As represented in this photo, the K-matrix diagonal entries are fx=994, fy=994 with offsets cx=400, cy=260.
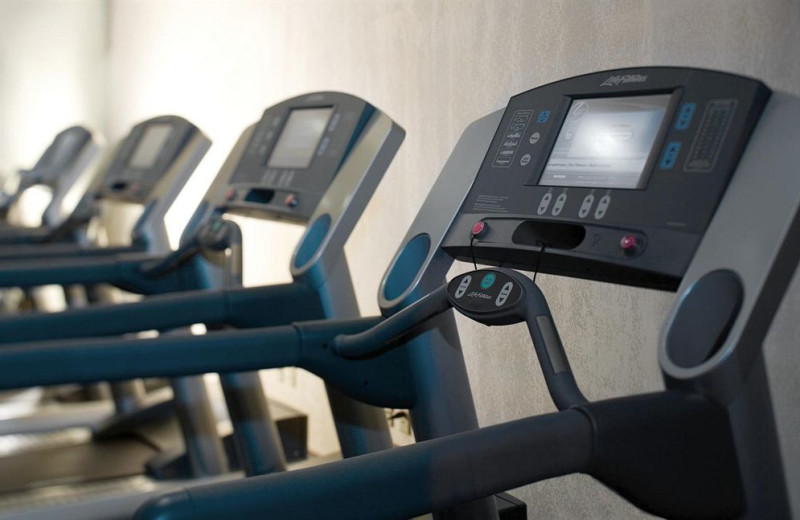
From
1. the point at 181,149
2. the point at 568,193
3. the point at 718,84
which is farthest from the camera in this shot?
the point at 181,149

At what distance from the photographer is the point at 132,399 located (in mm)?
3686

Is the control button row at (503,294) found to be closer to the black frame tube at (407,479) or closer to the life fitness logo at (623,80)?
the black frame tube at (407,479)

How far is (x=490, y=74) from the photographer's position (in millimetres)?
2289

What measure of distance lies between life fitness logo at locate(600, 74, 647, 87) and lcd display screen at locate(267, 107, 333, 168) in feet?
2.99

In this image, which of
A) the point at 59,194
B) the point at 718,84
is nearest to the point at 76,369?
the point at 718,84

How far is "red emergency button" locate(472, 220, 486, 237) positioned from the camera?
1423 millimetres

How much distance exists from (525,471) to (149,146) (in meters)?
2.73

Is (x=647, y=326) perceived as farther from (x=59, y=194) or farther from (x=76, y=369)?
(x=59, y=194)

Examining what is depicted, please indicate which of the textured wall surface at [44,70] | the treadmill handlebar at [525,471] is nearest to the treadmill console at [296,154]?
the treadmill handlebar at [525,471]

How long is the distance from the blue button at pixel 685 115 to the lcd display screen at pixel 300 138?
1.05m

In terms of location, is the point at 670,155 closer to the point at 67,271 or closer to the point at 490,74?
the point at 490,74

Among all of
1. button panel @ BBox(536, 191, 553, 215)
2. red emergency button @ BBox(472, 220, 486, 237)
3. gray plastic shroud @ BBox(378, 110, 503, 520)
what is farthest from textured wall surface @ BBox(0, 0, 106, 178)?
button panel @ BBox(536, 191, 553, 215)

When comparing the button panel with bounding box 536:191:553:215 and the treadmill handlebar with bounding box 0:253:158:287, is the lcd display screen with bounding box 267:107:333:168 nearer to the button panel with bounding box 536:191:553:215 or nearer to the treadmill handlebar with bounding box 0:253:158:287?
the treadmill handlebar with bounding box 0:253:158:287

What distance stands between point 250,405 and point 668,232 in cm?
165
